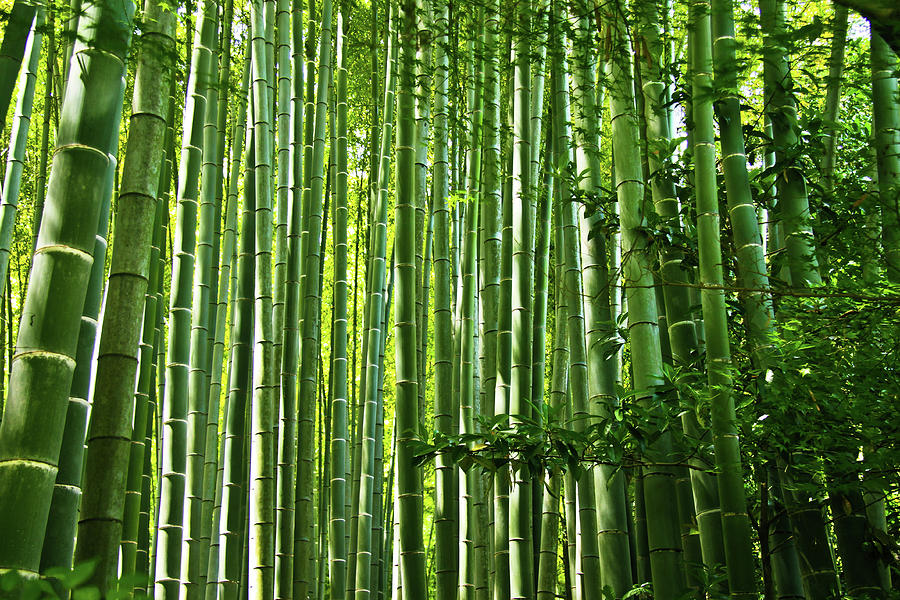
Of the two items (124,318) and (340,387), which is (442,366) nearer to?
(340,387)

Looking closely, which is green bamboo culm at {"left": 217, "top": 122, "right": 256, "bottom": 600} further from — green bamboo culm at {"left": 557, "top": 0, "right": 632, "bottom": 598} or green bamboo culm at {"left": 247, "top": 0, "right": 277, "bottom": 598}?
green bamboo culm at {"left": 557, "top": 0, "right": 632, "bottom": 598}

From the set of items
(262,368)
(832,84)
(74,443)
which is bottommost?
(74,443)

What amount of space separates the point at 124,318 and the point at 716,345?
4.96 ft

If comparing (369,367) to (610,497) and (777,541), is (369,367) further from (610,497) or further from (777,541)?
(777,541)

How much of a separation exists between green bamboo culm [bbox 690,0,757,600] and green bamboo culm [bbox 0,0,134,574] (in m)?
1.28

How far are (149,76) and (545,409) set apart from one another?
52.9 inches

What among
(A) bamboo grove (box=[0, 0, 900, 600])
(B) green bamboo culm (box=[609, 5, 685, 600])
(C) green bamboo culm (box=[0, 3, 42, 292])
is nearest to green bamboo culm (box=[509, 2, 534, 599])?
(A) bamboo grove (box=[0, 0, 900, 600])

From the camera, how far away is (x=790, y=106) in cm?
276

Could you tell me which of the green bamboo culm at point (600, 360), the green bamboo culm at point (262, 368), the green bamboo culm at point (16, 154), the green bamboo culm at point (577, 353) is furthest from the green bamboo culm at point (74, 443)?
the green bamboo culm at point (577, 353)

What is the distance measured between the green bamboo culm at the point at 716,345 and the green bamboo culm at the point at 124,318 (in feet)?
4.07

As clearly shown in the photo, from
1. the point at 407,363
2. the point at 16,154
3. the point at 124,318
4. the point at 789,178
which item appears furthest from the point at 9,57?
the point at 789,178

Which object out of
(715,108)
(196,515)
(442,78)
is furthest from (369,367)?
(715,108)

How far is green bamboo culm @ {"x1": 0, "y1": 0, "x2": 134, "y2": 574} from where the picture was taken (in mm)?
1498

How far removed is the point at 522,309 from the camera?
3533 millimetres
